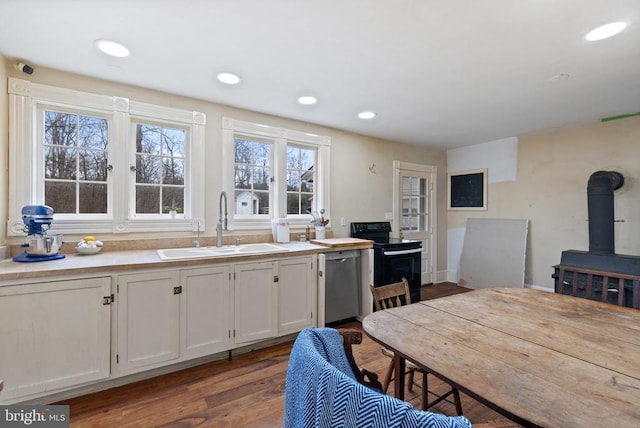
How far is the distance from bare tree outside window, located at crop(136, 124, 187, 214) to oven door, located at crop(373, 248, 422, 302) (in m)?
2.26

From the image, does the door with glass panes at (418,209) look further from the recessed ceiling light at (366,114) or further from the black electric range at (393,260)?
the recessed ceiling light at (366,114)

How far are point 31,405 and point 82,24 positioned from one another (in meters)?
2.31

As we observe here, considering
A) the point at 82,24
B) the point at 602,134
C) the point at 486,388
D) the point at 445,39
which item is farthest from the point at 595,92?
the point at 82,24

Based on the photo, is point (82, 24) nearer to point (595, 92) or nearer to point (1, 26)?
point (1, 26)

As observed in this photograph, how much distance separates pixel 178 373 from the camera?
2.22m

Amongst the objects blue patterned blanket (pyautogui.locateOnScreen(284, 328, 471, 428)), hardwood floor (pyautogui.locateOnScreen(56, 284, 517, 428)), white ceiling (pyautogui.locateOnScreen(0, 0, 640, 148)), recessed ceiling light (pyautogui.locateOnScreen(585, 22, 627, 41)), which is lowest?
hardwood floor (pyautogui.locateOnScreen(56, 284, 517, 428))

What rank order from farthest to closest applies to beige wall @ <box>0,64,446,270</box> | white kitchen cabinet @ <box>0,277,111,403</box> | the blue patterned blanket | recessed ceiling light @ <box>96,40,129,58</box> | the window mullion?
1. the window mullion
2. beige wall @ <box>0,64,446,270</box>
3. recessed ceiling light @ <box>96,40,129,58</box>
4. white kitchen cabinet @ <box>0,277,111,403</box>
5. the blue patterned blanket

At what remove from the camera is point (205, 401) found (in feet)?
6.17

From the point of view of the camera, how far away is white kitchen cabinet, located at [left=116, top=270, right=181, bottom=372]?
1967 mm

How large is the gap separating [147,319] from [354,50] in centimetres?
238

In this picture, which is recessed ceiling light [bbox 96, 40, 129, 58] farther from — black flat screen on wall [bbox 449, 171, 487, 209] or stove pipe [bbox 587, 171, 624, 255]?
black flat screen on wall [bbox 449, 171, 487, 209]

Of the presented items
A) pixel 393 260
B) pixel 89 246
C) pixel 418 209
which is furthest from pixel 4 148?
pixel 418 209

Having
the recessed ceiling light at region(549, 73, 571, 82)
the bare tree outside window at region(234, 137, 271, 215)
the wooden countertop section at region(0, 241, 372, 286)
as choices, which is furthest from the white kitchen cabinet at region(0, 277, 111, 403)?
the recessed ceiling light at region(549, 73, 571, 82)

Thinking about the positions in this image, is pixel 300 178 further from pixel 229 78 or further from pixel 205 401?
pixel 205 401
